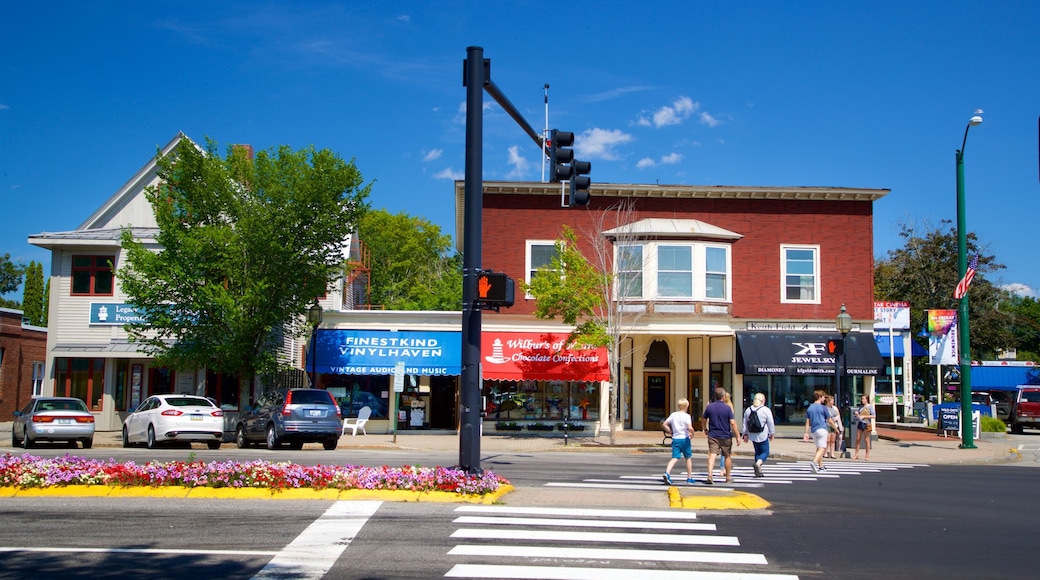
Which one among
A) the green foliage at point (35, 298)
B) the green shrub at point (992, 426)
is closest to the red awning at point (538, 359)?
the green shrub at point (992, 426)

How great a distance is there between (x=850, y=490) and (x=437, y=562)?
10.4 metres

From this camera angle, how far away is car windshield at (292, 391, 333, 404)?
24.3 meters

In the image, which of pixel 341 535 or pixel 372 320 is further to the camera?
pixel 372 320

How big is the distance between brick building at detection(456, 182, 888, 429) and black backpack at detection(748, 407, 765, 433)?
13375mm

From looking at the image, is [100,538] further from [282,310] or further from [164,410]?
[282,310]

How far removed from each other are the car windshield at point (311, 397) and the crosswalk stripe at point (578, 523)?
1377cm

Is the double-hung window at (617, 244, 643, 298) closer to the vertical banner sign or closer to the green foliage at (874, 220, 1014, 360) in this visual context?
the vertical banner sign

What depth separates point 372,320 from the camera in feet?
105

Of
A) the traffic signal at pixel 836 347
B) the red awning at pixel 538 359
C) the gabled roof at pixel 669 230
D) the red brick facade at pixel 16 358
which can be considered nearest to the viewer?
the traffic signal at pixel 836 347

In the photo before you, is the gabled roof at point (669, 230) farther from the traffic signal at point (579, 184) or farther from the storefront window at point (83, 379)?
the storefront window at point (83, 379)

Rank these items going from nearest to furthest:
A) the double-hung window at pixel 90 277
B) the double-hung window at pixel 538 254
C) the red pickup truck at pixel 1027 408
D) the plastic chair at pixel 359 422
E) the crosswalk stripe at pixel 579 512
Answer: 1. the crosswalk stripe at pixel 579 512
2. the plastic chair at pixel 359 422
3. the double-hung window at pixel 538 254
4. the double-hung window at pixel 90 277
5. the red pickup truck at pixel 1027 408

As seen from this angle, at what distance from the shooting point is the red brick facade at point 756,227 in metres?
31.8

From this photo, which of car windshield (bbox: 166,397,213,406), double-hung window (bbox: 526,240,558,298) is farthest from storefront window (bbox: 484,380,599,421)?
car windshield (bbox: 166,397,213,406)

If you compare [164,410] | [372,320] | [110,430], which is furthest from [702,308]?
[110,430]
